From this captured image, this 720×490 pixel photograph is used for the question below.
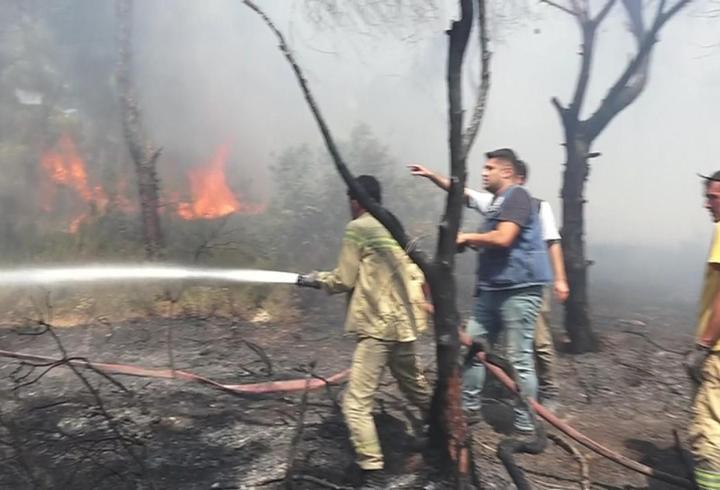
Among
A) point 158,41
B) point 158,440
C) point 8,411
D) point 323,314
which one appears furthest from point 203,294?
point 158,41

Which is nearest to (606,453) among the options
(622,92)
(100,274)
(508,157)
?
(508,157)

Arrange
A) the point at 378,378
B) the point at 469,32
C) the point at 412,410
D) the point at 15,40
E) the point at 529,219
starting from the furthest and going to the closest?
the point at 15,40 → the point at 412,410 → the point at 529,219 → the point at 378,378 → the point at 469,32

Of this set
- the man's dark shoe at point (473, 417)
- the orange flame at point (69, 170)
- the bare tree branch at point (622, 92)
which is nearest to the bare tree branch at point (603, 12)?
the bare tree branch at point (622, 92)

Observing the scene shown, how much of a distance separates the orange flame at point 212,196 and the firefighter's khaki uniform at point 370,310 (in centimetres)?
653

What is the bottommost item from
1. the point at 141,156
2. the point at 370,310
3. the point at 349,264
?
the point at 370,310

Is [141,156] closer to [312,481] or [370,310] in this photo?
[370,310]

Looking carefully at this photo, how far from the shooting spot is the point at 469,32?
3.00 m

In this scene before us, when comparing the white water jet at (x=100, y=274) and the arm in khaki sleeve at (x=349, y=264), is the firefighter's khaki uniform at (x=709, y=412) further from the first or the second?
the white water jet at (x=100, y=274)

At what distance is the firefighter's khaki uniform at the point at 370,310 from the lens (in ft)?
10.7

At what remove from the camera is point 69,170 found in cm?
951

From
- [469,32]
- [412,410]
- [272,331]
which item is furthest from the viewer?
[272,331]

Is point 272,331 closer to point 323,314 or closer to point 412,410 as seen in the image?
point 323,314

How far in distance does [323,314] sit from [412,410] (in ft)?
10.7

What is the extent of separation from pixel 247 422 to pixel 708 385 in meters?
2.57
